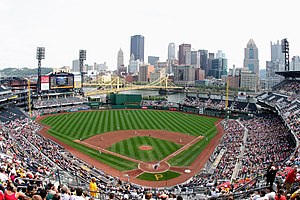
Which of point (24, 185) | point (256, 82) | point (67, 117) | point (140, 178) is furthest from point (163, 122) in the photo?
point (256, 82)

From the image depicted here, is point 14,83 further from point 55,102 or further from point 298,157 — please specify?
point 298,157

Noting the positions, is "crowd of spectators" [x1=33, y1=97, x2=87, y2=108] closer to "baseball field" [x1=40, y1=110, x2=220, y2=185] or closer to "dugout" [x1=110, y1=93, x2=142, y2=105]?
"baseball field" [x1=40, y1=110, x2=220, y2=185]

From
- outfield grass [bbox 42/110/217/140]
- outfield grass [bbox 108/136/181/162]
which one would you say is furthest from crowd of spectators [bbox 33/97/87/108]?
outfield grass [bbox 108/136/181/162]

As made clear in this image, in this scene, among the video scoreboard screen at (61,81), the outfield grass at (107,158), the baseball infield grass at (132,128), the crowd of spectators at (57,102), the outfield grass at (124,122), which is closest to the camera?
the outfield grass at (107,158)

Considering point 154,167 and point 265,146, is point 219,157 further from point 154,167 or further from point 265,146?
point 154,167

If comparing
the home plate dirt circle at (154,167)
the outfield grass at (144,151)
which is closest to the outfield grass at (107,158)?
the home plate dirt circle at (154,167)

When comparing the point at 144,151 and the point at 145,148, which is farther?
the point at 145,148

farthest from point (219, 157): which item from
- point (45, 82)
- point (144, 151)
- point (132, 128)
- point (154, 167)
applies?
point (45, 82)

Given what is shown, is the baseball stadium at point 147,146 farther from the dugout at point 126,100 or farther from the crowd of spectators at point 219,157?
the dugout at point 126,100
